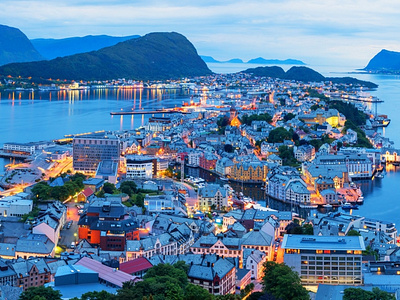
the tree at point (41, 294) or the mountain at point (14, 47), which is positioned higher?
the mountain at point (14, 47)

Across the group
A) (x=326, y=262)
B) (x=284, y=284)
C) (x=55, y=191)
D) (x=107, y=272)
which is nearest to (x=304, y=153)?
(x=55, y=191)

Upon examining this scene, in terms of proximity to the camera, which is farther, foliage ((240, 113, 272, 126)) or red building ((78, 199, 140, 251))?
foliage ((240, 113, 272, 126))

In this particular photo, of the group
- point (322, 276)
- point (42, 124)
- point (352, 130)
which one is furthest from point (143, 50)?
point (322, 276)

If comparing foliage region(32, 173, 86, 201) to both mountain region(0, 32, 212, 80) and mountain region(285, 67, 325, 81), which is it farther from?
mountain region(285, 67, 325, 81)

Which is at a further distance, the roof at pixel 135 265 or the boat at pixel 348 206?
the boat at pixel 348 206

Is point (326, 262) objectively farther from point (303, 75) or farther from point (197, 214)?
point (303, 75)

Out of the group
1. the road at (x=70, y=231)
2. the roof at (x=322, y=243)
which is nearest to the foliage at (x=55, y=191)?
the road at (x=70, y=231)

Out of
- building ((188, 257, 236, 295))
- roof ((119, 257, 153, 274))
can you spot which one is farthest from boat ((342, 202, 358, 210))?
roof ((119, 257, 153, 274))

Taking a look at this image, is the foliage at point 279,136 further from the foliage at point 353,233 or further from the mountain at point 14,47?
the mountain at point 14,47
